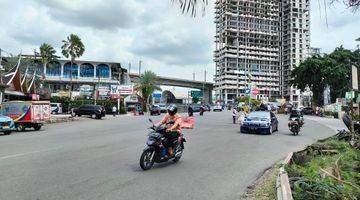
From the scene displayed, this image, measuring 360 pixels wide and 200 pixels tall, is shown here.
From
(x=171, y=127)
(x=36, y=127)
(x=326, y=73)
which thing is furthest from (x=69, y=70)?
(x=171, y=127)

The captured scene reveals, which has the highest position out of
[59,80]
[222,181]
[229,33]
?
[59,80]

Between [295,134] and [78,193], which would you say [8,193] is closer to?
[78,193]

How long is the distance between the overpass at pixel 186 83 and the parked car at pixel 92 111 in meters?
71.1

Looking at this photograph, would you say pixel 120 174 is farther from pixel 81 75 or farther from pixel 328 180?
pixel 81 75

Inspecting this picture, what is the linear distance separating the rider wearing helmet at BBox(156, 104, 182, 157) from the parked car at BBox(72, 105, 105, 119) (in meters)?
42.0

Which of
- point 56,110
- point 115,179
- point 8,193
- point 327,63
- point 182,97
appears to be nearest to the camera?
point 8,193

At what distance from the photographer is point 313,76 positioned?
80000 millimetres

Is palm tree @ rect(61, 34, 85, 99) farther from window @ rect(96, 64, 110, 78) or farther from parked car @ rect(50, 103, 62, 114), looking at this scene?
window @ rect(96, 64, 110, 78)

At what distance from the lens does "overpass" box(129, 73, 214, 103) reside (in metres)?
133

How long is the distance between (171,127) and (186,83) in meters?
135

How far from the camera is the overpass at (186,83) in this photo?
436 ft

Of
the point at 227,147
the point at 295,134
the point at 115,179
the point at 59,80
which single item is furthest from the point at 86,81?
the point at 115,179

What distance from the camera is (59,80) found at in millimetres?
110375

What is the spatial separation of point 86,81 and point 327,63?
194ft
